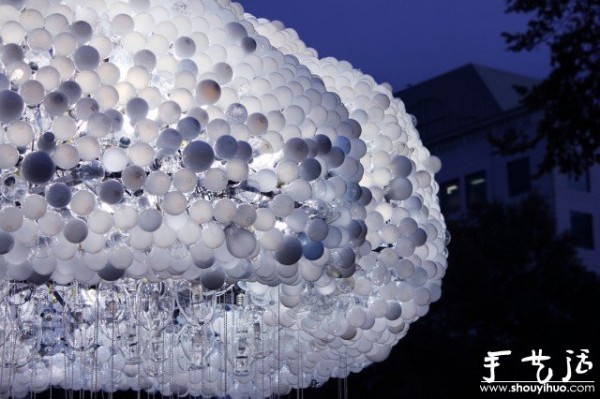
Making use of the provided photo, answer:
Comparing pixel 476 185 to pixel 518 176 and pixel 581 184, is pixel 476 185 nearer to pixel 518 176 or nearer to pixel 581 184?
pixel 518 176

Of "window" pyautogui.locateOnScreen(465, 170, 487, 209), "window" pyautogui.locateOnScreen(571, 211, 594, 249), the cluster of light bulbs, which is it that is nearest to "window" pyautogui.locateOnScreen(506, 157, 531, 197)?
"window" pyautogui.locateOnScreen(465, 170, 487, 209)

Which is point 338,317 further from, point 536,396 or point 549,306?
point 549,306

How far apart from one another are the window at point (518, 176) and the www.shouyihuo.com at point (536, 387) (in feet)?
20.2

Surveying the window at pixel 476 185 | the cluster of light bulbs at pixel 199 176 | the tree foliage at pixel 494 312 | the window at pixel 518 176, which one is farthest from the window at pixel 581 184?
the cluster of light bulbs at pixel 199 176

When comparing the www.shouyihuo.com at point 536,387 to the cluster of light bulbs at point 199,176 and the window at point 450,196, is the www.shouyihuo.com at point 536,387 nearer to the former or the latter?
the window at point 450,196

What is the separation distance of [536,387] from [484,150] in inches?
297

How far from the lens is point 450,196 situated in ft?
58.7

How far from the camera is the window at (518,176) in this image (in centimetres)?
1684

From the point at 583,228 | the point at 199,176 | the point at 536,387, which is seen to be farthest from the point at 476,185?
the point at 199,176

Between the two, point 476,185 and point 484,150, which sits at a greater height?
point 484,150

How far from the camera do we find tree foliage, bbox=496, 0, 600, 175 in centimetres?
1033

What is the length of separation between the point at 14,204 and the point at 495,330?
9938 mm

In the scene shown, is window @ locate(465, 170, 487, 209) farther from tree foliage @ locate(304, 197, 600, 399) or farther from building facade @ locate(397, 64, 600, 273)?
tree foliage @ locate(304, 197, 600, 399)

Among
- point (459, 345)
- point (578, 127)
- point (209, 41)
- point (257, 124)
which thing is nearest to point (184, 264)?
point (257, 124)
